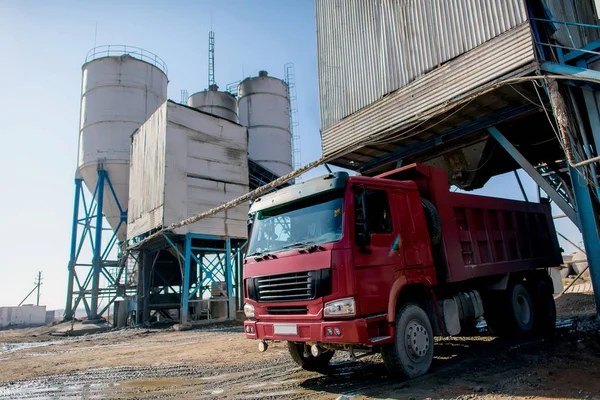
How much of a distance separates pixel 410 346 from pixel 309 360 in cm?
168

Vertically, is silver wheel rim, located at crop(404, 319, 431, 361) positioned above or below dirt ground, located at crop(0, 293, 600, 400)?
above

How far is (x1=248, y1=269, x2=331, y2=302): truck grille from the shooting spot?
15.9 feet

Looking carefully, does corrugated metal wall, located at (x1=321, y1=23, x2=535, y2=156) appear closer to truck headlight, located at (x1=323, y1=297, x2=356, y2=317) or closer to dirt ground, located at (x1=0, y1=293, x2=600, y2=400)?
dirt ground, located at (x1=0, y1=293, x2=600, y2=400)

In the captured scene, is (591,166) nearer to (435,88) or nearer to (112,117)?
(435,88)

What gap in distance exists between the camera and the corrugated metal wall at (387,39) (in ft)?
27.6

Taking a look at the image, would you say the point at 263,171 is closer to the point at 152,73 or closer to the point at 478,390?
the point at 152,73

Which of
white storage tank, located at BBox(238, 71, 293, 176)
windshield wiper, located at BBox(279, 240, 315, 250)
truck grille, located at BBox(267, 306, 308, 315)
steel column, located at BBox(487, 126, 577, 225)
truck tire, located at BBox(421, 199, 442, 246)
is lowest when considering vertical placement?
truck grille, located at BBox(267, 306, 308, 315)

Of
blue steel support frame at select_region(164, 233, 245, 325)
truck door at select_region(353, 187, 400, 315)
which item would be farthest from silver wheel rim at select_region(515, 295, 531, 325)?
blue steel support frame at select_region(164, 233, 245, 325)

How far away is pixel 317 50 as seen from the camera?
1251cm

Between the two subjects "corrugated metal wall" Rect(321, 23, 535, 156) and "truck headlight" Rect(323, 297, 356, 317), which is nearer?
"truck headlight" Rect(323, 297, 356, 317)

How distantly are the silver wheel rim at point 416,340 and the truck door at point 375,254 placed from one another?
0.58 meters

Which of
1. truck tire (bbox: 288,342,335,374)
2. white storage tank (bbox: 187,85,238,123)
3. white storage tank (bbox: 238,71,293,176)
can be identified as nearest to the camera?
truck tire (bbox: 288,342,335,374)

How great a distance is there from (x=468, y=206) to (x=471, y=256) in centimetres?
89

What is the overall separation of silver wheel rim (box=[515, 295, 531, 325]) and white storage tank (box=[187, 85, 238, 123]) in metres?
25.4
